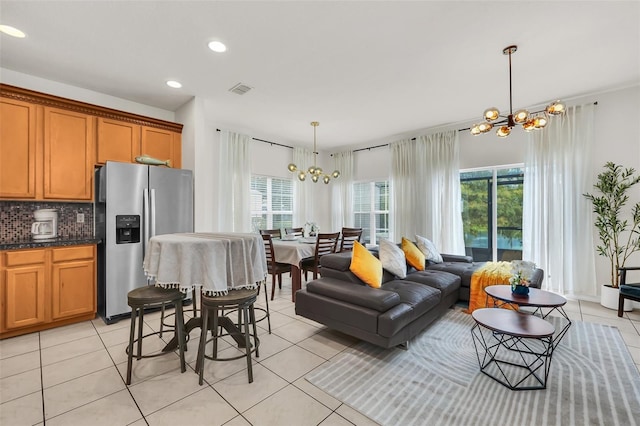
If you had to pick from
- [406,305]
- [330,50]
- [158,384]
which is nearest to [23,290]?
[158,384]

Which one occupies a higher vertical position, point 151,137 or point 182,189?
point 151,137

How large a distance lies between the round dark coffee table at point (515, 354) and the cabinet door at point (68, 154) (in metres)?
4.29

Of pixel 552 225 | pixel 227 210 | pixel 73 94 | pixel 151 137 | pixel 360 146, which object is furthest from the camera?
pixel 360 146

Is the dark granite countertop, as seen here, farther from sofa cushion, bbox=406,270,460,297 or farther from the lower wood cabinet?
sofa cushion, bbox=406,270,460,297

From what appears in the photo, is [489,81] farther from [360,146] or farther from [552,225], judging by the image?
[360,146]

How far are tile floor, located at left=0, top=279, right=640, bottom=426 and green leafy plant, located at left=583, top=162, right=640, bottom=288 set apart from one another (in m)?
1.12

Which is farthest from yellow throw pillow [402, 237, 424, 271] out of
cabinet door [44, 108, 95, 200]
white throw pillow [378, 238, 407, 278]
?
cabinet door [44, 108, 95, 200]

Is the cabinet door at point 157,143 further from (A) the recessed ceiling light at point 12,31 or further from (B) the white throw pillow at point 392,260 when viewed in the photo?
(B) the white throw pillow at point 392,260

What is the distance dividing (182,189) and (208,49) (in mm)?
1725

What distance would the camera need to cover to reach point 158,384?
2.06m

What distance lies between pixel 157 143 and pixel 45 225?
155cm

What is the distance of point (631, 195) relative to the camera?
3646mm

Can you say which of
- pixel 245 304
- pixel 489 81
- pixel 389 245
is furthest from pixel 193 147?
pixel 489 81

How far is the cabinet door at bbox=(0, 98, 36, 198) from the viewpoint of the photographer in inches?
111
